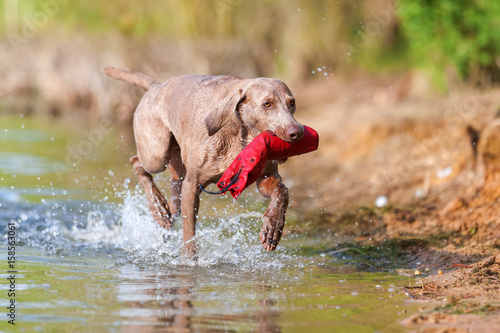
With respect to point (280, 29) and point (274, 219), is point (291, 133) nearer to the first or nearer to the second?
point (274, 219)

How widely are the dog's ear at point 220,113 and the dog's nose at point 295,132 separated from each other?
20.1 inches

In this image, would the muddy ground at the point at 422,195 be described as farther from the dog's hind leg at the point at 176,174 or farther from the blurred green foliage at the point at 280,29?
the blurred green foliage at the point at 280,29

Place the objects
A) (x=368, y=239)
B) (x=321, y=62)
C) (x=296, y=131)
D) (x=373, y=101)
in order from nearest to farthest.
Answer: (x=296, y=131) → (x=368, y=239) → (x=373, y=101) → (x=321, y=62)

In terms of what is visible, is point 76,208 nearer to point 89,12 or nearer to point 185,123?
point 185,123

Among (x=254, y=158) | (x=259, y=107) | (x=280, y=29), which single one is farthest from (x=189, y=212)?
(x=280, y=29)

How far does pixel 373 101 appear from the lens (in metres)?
15.9

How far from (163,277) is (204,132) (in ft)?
4.04

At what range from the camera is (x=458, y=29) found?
1270cm

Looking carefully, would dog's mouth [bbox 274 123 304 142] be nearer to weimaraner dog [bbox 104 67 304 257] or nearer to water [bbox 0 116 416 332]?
weimaraner dog [bbox 104 67 304 257]

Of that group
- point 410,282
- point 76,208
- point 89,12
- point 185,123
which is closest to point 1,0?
point 89,12

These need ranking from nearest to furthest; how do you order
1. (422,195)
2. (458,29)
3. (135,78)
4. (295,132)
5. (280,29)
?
(295,132) < (135,78) < (422,195) < (458,29) < (280,29)

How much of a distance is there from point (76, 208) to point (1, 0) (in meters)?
20.6

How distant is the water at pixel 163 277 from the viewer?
14.3 feet

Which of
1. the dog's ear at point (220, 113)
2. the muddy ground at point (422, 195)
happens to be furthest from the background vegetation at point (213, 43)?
the dog's ear at point (220, 113)
